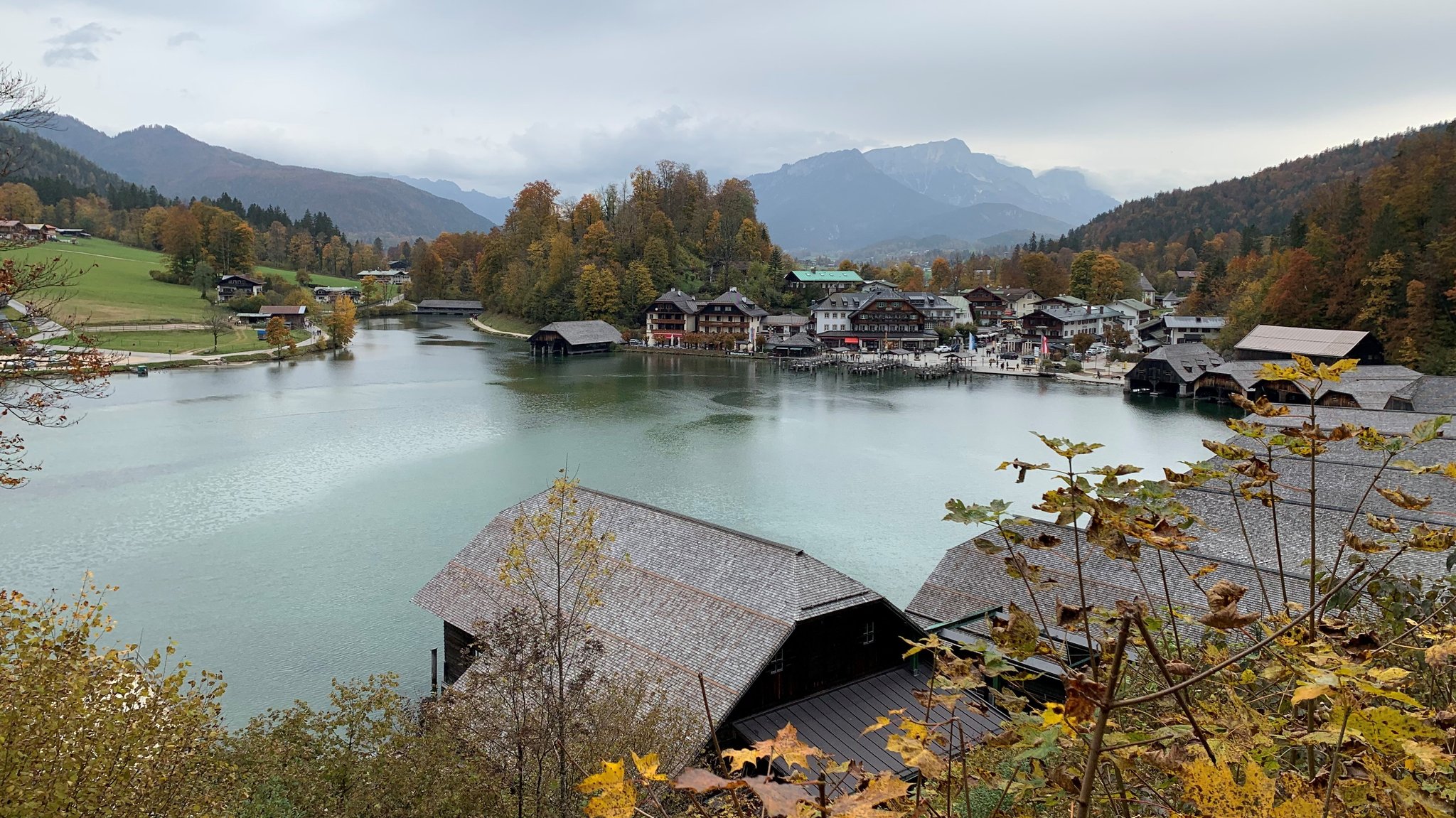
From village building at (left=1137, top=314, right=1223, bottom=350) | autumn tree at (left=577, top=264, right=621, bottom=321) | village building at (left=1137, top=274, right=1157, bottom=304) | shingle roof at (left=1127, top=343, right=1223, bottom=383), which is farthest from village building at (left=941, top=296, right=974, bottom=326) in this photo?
autumn tree at (left=577, top=264, right=621, bottom=321)

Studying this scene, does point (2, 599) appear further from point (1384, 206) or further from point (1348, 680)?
point (1384, 206)

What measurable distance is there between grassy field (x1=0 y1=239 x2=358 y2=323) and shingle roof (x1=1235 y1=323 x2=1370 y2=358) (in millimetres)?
55717

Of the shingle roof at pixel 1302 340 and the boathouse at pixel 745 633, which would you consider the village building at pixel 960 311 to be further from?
the boathouse at pixel 745 633

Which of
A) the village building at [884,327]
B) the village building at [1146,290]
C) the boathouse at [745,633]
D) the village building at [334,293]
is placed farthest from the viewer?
the village building at [334,293]

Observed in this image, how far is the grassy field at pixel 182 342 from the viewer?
42062 millimetres

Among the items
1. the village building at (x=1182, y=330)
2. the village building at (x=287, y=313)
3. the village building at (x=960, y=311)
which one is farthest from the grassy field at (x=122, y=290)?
the village building at (x=1182, y=330)

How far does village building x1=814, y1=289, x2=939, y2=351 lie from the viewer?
2133 inches

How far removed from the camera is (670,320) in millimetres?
58000

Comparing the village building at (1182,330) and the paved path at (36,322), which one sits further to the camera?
the village building at (1182,330)

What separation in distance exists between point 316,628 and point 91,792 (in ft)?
28.0

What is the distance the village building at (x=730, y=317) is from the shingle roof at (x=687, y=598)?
1784 inches

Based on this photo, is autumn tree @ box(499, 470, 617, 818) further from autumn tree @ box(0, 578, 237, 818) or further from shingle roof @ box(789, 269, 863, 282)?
shingle roof @ box(789, 269, 863, 282)

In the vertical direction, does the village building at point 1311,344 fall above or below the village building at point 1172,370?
above

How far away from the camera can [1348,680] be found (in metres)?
1.58
